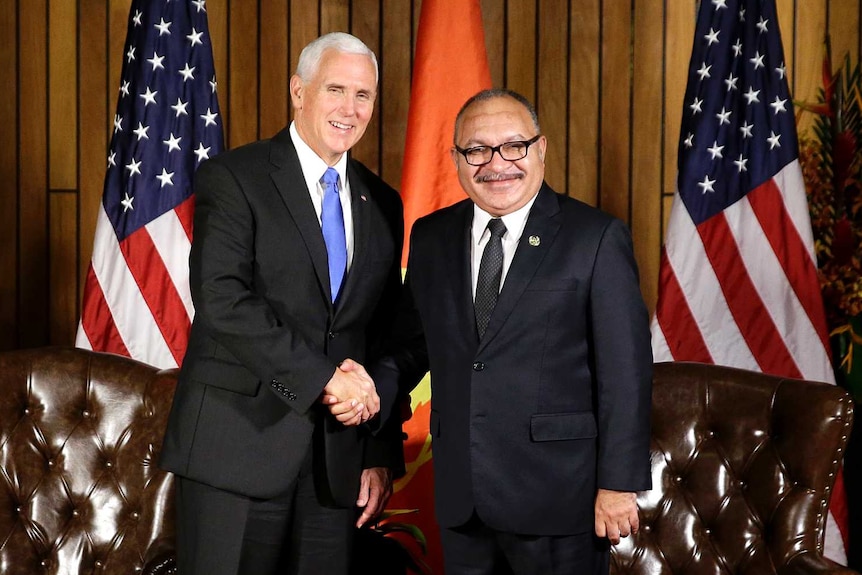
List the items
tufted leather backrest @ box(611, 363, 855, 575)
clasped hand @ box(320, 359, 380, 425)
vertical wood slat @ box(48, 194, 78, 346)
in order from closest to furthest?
1. clasped hand @ box(320, 359, 380, 425)
2. tufted leather backrest @ box(611, 363, 855, 575)
3. vertical wood slat @ box(48, 194, 78, 346)

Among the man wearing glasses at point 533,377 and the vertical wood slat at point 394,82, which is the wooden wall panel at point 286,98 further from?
the man wearing glasses at point 533,377

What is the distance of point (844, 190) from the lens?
329 cm

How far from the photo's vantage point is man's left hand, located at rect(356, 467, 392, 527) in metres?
Answer: 2.34

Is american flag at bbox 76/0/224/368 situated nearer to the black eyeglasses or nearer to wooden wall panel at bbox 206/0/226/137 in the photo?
wooden wall panel at bbox 206/0/226/137

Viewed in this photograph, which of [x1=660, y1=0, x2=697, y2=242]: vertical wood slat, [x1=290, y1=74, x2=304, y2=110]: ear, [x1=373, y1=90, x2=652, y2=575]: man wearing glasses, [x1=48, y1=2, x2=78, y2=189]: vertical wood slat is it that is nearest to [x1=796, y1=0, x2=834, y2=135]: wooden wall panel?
[x1=660, y1=0, x2=697, y2=242]: vertical wood slat

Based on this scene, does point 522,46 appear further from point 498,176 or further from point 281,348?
point 281,348

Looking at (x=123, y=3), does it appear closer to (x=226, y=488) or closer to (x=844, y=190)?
(x=226, y=488)

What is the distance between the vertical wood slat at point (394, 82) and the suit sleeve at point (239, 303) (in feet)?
5.90

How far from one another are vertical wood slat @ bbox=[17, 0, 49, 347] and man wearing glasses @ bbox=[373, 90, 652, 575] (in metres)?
2.47

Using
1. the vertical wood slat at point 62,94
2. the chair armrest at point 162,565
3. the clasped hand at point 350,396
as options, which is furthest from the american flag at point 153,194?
the clasped hand at point 350,396

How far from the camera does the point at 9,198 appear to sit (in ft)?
12.9

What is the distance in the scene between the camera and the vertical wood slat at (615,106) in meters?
3.83

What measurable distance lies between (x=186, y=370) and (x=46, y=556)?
39.8 inches

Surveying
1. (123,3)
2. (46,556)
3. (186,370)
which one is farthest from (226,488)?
(123,3)
